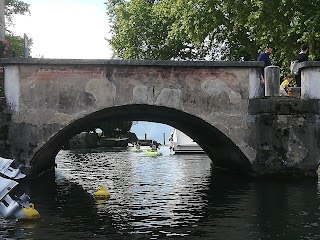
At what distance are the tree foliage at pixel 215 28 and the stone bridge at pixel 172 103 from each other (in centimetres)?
1073

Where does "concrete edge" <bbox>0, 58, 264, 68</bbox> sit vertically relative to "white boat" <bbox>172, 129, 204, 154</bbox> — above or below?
above

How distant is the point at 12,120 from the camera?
15.7 meters

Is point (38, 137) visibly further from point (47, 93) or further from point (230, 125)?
point (230, 125)

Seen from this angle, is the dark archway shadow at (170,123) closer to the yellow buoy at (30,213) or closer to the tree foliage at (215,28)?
the yellow buoy at (30,213)

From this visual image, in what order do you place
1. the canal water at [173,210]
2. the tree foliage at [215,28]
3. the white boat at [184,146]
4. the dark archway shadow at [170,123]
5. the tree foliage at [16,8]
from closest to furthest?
1. the canal water at [173,210]
2. the dark archway shadow at [170,123]
3. the tree foliage at [215,28]
4. the white boat at [184,146]
5. the tree foliage at [16,8]

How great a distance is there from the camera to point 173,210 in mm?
11703

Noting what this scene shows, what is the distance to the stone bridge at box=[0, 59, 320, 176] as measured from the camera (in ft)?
51.6

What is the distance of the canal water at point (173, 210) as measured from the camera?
9.39m

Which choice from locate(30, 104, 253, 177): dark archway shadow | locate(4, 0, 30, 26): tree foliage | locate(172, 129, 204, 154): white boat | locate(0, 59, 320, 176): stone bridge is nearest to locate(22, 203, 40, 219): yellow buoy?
locate(0, 59, 320, 176): stone bridge

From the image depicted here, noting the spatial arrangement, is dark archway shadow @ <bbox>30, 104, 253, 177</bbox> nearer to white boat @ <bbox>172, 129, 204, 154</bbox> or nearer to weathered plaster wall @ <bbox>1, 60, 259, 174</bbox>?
weathered plaster wall @ <bbox>1, 60, 259, 174</bbox>

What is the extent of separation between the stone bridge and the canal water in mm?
1061

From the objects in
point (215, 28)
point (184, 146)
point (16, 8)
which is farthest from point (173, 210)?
point (16, 8)

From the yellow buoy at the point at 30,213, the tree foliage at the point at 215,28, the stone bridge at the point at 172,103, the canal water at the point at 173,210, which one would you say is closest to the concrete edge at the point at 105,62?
the stone bridge at the point at 172,103

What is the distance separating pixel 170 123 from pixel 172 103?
6.80m
